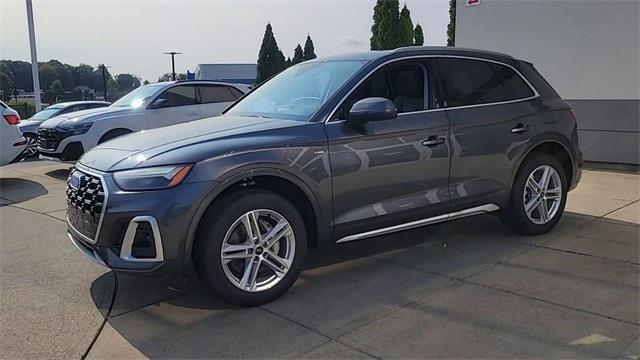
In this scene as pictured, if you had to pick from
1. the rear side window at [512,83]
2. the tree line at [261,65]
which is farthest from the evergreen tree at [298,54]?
the rear side window at [512,83]

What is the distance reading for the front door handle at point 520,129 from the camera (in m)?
4.97

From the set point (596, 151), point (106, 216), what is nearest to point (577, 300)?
point (106, 216)

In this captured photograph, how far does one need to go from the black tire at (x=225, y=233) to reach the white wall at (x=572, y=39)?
697cm

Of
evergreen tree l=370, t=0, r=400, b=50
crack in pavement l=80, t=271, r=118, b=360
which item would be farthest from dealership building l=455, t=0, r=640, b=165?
evergreen tree l=370, t=0, r=400, b=50

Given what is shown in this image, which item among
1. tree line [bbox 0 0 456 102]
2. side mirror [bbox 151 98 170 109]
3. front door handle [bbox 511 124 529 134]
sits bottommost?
front door handle [bbox 511 124 529 134]

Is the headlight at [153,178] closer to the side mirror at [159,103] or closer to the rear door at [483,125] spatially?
the rear door at [483,125]

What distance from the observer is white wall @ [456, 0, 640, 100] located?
8398mm

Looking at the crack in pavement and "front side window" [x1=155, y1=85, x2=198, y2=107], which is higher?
"front side window" [x1=155, y1=85, x2=198, y2=107]

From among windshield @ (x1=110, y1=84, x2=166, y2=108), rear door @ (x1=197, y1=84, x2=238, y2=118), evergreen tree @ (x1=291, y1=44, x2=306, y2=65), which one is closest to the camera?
windshield @ (x1=110, y1=84, x2=166, y2=108)

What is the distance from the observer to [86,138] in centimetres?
911

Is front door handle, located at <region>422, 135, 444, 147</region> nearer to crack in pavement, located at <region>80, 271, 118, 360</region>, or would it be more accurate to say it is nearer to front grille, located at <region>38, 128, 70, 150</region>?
crack in pavement, located at <region>80, 271, 118, 360</region>

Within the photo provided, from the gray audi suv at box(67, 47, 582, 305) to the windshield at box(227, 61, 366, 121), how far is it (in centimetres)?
2

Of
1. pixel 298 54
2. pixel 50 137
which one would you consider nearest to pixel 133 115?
pixel 50 137

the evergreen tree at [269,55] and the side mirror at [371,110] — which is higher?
the evergreen tree at [269,55]
